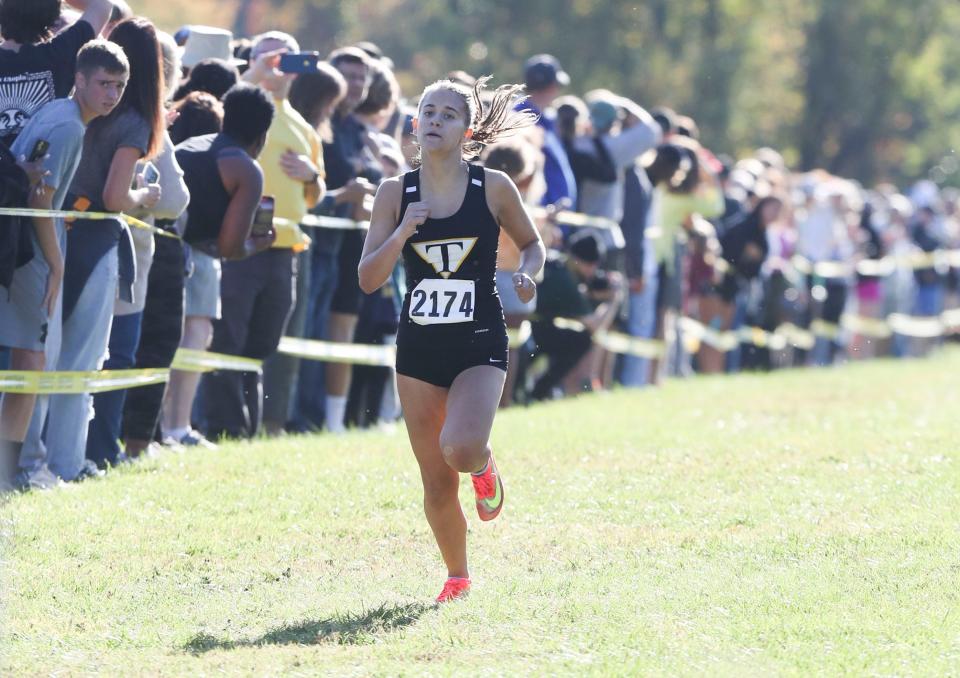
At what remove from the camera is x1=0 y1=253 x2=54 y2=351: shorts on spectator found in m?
9.43

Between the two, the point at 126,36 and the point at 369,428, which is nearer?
the point at 126,36

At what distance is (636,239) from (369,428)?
4646mm

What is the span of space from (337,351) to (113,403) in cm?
299

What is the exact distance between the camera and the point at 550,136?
1533cm

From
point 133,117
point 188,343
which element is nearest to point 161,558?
point 133,117

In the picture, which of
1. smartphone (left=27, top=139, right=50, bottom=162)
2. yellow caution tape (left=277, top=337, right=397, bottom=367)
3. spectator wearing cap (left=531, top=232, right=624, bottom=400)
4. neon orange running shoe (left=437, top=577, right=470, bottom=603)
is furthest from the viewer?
spectator wearing cap (left=531, top=232, right=624, bottom=400)

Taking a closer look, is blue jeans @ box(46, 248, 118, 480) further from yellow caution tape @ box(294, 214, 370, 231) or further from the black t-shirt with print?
yellow caution tape @ box(294, 214, 370, 231)

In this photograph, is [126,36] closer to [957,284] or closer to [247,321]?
[247,321]

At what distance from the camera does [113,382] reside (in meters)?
10.3

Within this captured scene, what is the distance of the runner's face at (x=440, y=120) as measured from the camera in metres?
7.53

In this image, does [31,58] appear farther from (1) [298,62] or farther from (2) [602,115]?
(2) [602,115]

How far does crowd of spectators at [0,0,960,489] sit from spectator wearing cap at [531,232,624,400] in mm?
21

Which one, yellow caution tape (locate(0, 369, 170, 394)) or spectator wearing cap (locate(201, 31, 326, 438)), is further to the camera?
spectator wearing cap (locate(201, 31, 326, 438))

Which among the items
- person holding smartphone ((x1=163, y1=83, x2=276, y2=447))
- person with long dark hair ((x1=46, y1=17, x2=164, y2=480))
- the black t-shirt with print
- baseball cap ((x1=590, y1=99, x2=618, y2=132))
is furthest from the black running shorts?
baseball cap ((x1=590, y1=99, x2=618, y2=132))
